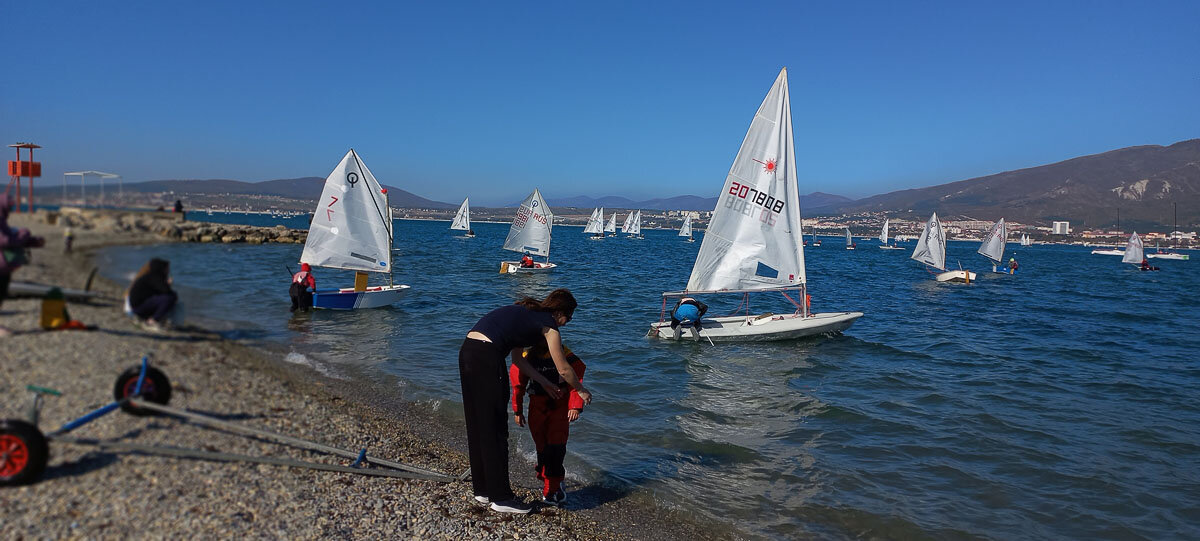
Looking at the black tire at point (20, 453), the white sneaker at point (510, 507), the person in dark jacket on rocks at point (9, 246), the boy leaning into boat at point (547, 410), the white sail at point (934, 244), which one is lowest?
the white sneaker at point (510, 507)

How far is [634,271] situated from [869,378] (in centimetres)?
2938

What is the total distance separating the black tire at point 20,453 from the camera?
8.37ft

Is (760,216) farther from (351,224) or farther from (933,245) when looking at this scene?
(933,245)

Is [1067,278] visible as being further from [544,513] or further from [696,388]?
[544,513]

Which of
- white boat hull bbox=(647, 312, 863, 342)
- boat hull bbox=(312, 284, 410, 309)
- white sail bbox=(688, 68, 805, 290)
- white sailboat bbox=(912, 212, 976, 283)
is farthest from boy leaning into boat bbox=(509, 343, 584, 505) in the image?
white sailboat bbox=(912, 212, 976, 283)

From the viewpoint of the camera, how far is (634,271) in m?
42.3

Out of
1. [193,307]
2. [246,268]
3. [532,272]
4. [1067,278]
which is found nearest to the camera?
[193,307]

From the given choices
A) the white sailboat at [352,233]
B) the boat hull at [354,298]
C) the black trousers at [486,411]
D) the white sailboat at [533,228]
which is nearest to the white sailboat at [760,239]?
the boat hull at [354,298]

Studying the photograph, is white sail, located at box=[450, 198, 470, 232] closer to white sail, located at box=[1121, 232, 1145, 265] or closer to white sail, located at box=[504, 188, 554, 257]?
white sail, located at box=[504, 188, 554, 257]

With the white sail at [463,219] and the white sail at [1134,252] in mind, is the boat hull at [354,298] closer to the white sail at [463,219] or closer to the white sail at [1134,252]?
the white sail at [463,219]

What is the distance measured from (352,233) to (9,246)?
705 inches

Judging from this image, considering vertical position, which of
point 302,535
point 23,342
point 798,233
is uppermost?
point 798,233

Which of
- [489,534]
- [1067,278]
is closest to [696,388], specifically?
[489,534]

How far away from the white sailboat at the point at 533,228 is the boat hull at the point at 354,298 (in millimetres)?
18662
